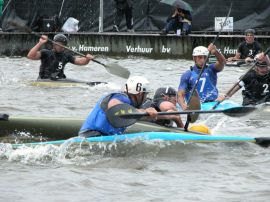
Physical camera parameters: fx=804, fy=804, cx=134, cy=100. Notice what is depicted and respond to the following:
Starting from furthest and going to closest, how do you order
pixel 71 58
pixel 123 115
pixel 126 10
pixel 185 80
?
1. pixel 126 10
2. pixel 71 58
3. pixel 185 80
4. pixel 123 115

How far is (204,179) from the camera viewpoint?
952 cm

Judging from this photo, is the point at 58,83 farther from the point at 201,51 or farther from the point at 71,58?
the point at 201,51

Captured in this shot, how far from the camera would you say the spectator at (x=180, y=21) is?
26094mm

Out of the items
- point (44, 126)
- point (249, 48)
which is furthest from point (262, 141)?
point (249, 48)

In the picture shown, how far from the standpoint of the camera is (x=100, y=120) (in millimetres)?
10484

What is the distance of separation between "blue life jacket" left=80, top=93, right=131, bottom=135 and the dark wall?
16.5 m

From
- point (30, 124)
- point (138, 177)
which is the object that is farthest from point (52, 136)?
point (138, 177)

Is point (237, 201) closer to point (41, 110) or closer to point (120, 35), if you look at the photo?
point (41, 110)

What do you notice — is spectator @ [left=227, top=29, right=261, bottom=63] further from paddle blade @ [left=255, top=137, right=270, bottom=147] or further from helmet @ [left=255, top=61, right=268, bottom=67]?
paddle blade @ [left=255, top=137, right=270, bottom=147]

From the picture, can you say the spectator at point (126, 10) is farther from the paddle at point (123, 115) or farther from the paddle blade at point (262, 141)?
the paddle at point (123, 115)

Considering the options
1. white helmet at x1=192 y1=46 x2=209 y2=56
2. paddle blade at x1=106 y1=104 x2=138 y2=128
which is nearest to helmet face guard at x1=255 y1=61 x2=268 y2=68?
white helmet at x1=192 y1=46 x2=209 y2=56

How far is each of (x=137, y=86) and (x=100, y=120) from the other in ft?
2.26

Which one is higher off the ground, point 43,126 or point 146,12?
point 146,12

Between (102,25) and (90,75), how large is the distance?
4661 mm
